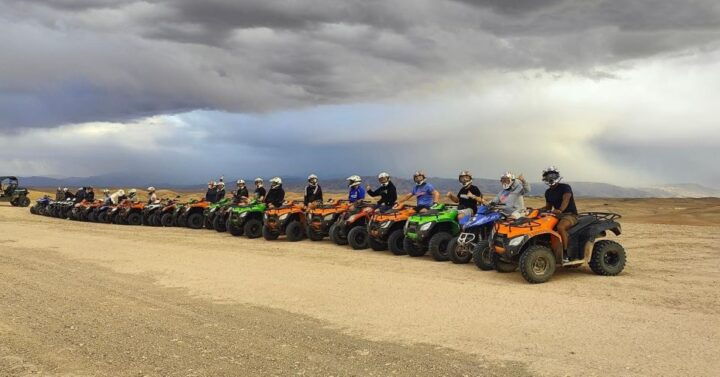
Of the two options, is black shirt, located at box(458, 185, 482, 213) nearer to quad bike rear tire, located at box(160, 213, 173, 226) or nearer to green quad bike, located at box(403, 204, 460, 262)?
green quad bike, located at box(403, 204, 460, 262)

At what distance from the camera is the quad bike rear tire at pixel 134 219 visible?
25250mm

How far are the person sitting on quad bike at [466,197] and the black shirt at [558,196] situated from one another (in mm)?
2047

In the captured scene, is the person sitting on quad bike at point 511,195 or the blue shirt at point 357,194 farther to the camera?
the blue shirt at point 357,194

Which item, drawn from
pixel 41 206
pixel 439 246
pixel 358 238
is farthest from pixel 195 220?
pixel 41 206

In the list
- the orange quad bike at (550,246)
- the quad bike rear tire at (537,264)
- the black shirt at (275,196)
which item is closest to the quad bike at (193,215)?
the black shirt at (275,196)

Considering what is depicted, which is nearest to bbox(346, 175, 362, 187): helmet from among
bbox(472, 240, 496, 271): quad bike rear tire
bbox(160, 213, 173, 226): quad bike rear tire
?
bbox(472, 240, 496, 271): quad bike rear tire

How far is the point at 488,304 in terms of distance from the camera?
8102 millimetres

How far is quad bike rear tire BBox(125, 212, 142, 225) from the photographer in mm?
25250

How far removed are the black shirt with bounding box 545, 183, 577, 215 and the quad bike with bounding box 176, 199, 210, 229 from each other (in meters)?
15.0

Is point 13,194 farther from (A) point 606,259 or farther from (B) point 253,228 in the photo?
(A) point 606,259

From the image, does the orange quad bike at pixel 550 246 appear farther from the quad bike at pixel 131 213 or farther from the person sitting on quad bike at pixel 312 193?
the quad bike at pixel 131 213

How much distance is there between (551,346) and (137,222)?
876 inches

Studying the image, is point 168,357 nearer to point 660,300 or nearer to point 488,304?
point 488,304

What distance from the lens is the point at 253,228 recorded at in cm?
1828
